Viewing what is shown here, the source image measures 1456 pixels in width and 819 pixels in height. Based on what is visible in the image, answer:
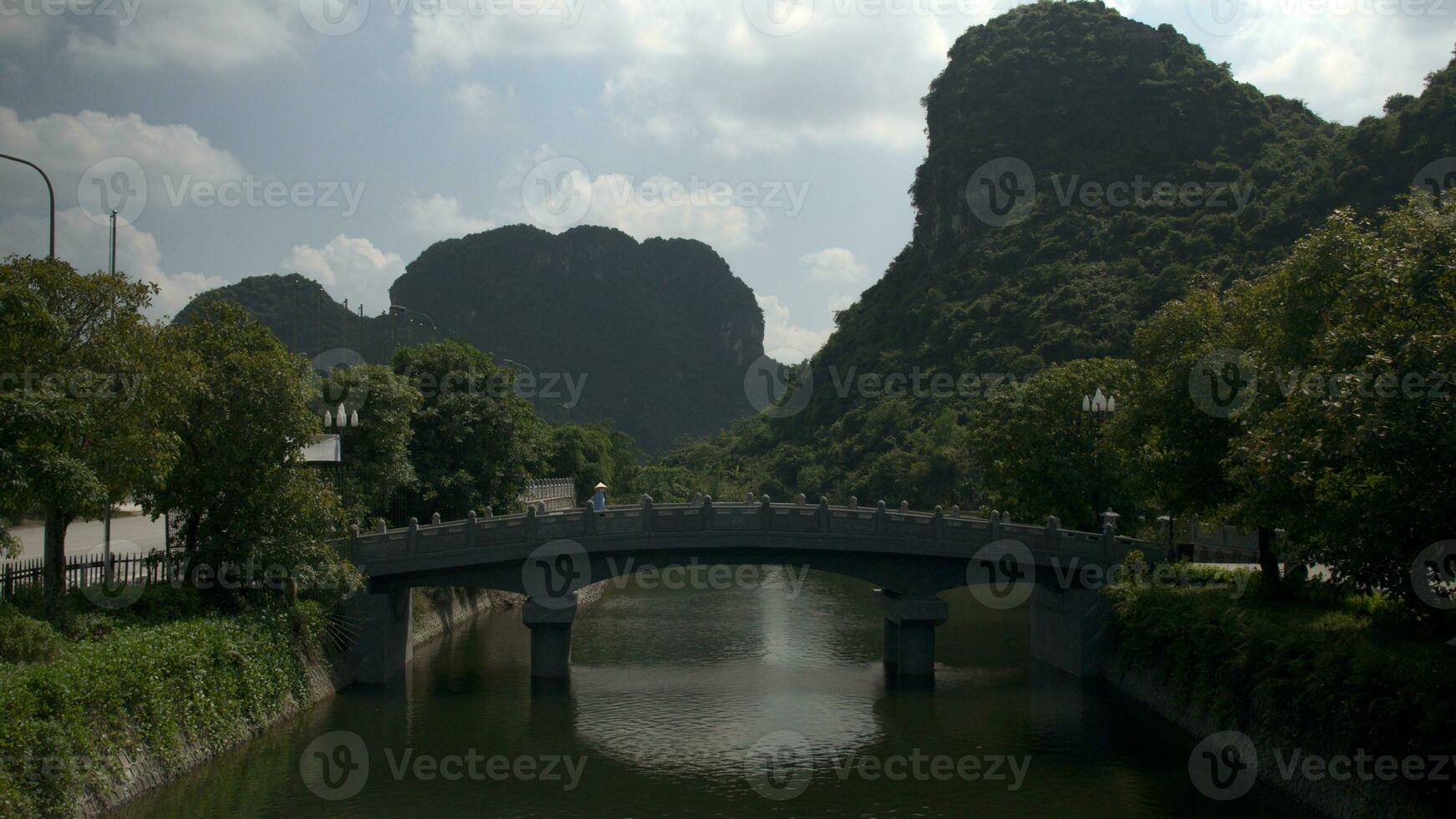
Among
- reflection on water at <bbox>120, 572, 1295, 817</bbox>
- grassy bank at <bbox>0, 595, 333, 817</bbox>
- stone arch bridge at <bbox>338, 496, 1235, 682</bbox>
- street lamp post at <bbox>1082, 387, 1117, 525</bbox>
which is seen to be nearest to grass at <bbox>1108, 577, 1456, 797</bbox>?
reflection on water at <bbox>120, 572, 1295, 817</bbox>

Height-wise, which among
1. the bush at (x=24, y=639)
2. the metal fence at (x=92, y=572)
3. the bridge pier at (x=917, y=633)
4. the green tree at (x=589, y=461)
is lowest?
the bridge pier at (x=917, y=633)

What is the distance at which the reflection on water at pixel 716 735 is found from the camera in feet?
61.4

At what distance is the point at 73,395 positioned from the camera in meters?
17.6

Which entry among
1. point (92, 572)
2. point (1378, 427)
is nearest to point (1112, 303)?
point (1378, 427)

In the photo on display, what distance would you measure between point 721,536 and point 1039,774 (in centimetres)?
1021

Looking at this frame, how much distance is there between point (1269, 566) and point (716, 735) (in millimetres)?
12268

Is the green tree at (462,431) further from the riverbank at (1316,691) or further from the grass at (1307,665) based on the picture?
the riverbank at (1316,691)

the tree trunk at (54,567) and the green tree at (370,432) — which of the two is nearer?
the tree trunk at (54,567)

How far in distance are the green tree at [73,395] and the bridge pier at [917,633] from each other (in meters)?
17.8

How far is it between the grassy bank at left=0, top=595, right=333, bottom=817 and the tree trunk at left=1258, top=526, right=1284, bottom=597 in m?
20.6

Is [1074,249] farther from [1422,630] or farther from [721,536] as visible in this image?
[1422,630]

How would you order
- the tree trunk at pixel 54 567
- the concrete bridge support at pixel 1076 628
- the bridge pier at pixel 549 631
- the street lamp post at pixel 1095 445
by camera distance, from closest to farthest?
the tree trunk at pixel 54 567
the bridge pier at pixel 549 631
the concrete bridge support at pixel 1076 628
the street lamp post at pixel 1095 445

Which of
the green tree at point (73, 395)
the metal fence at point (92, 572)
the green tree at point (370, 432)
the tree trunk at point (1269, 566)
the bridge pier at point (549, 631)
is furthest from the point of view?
the green tree at point (370, 432)

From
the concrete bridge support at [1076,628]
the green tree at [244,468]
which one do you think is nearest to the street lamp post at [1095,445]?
the concrete bridge support at [1076,628]
